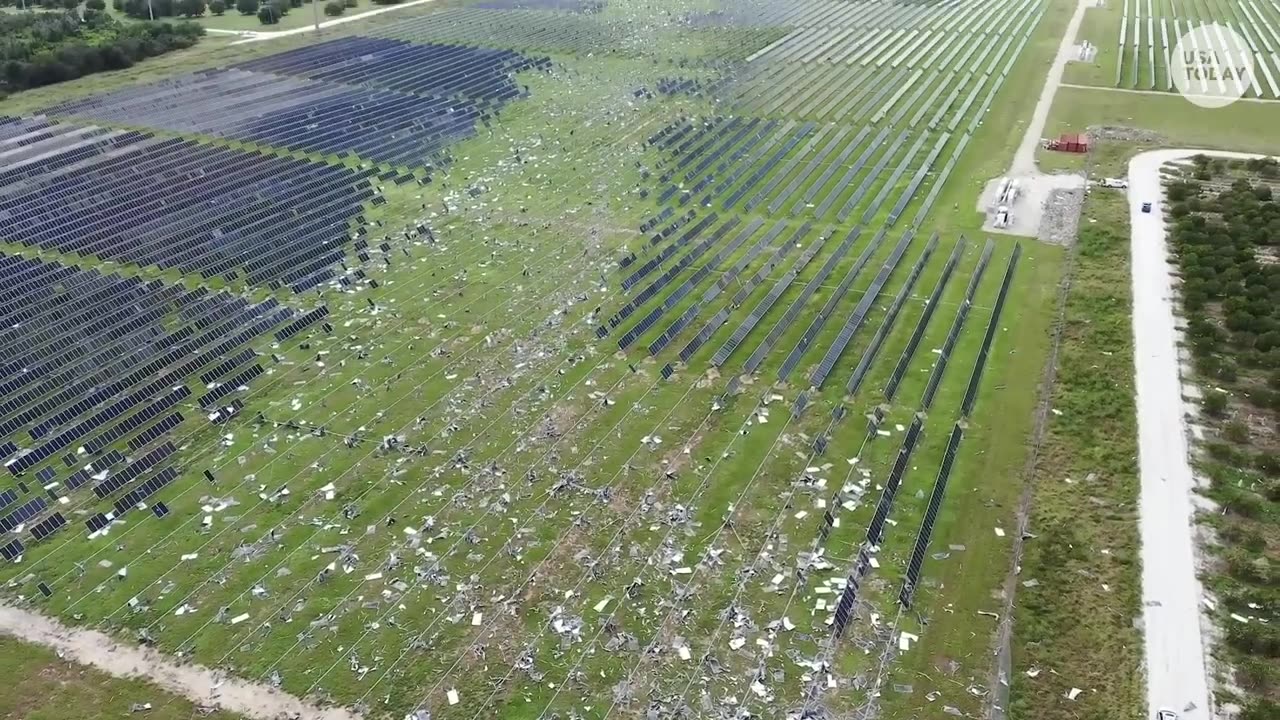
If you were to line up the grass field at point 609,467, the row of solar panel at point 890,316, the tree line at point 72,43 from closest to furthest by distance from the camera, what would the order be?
the grass field at point 609,467
the row of solar panel at point 890,316
the tree line at point 72,43

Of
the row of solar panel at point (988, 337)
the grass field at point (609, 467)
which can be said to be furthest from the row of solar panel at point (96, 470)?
the row of solar panel at point (988, 337)

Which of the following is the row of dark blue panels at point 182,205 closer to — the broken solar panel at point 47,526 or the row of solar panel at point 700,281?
the broken solar panel at point 47,526

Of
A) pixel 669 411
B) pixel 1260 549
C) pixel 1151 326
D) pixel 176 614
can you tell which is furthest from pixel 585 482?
pixel 1151 326

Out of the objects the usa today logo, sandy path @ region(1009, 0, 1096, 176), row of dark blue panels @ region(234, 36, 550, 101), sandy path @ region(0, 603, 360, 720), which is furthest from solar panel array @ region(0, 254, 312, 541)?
the usa today logo

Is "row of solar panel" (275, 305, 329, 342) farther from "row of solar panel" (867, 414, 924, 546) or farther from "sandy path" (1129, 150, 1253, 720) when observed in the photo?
"sandy path" (1129, 150, 1253, 720)

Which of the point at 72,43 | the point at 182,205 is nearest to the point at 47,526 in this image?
the point at 182,205

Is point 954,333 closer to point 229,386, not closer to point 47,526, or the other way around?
point 229,386
